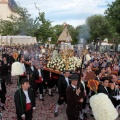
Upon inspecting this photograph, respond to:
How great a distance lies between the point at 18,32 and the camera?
4500 centimetres

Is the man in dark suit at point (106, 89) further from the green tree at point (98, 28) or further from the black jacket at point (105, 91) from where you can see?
the green tree at point (98, 28)

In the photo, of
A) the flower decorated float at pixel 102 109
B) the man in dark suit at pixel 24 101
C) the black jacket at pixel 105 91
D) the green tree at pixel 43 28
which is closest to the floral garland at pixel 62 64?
the black jacket at pixel 105 91

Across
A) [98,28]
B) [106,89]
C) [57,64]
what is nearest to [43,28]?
[98,28]

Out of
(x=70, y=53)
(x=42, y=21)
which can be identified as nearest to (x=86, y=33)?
(x=70, y=53)

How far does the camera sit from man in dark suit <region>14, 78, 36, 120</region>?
283 inches

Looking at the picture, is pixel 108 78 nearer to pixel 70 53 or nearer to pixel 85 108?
pixel 85 108

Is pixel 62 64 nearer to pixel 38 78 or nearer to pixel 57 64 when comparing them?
pixel 57 64

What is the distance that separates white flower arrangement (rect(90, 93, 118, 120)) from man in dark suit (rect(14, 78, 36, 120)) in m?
1.88

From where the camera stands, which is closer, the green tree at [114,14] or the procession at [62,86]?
the procession at [62,86]

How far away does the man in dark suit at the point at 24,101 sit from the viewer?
23.6ft

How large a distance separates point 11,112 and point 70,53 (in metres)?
4.51

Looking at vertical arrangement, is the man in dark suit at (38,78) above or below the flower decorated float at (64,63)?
below

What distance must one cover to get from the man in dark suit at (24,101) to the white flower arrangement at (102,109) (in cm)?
188

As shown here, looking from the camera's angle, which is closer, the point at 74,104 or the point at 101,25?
the point at 74,104
